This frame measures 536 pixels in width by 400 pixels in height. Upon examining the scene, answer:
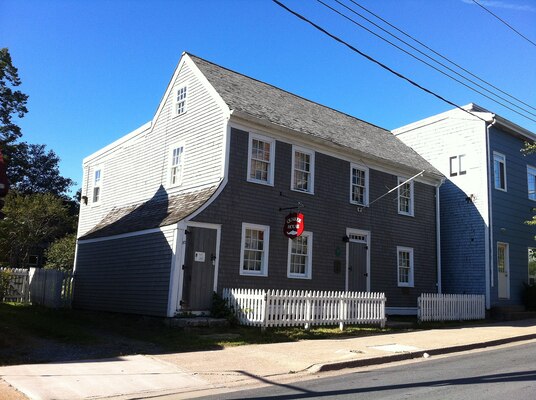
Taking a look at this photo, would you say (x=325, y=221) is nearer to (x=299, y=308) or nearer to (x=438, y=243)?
(x=299, y=308)

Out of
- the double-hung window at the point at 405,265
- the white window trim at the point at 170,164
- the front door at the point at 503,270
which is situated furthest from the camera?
the front door at the point at 503,270

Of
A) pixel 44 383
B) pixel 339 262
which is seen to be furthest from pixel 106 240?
pixel 44 383

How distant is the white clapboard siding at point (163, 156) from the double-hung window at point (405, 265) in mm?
8781

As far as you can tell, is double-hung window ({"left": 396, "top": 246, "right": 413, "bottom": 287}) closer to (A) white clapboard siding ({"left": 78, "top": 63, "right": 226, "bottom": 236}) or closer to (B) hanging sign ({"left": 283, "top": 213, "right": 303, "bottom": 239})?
(B) hanging sign ({"left": 283, "top": 213, "right": 303, "bottom": 239})

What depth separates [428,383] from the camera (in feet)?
25.1

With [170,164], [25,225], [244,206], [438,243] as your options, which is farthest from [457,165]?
[25,225]

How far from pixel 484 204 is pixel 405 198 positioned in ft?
11.2

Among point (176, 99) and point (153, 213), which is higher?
point (176, 99)

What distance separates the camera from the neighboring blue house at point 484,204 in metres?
21.2

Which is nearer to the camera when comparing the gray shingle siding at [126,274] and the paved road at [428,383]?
the paved road at [428,383]

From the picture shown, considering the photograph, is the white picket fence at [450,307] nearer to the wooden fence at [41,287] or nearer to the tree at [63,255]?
the wooden fence at [41,287]

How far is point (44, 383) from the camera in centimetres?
741

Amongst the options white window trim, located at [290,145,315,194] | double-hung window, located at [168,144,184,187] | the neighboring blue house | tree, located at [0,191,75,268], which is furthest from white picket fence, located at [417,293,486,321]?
tree, located at [0,191,75,268]

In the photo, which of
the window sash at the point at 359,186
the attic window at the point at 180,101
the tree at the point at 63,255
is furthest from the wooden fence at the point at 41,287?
the window sash at the point at 359,186
